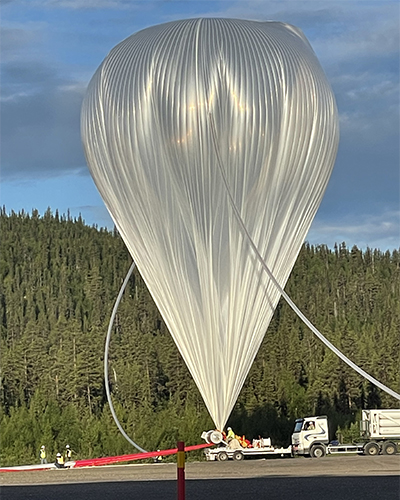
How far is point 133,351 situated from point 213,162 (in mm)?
49165

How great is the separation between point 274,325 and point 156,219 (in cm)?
4761

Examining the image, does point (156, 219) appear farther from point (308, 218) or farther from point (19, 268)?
point (19, 268)

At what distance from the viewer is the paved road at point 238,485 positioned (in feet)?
48.2

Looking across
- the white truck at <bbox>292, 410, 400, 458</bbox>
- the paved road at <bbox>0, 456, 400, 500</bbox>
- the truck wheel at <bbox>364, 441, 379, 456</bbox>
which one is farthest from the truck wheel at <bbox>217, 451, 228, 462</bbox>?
the truck wheel at <bbox>364, 441, 379, 456</bbox>

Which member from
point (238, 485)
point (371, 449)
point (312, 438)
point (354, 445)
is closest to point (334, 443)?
point (354, 445)

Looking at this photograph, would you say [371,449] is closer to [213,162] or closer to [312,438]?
[312,438]

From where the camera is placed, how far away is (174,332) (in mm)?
22594

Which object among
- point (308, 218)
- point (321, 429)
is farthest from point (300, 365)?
point (308, 218)

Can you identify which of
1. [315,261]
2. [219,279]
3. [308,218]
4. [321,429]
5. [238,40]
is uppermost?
[315,261]

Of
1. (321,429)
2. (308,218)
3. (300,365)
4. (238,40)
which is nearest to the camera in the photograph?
(238,40)

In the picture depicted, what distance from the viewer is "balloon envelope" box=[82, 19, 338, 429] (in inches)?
846

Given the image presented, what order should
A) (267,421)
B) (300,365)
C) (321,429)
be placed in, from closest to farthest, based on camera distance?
(321,429) → (267,421) → (300,365)

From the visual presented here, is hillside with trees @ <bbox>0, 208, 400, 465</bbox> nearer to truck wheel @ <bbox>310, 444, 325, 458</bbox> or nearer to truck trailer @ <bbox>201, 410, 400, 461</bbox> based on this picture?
truck trailer @ <bbox>201, 410, 400, 461</bbox>

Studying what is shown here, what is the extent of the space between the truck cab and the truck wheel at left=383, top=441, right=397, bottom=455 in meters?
1.66
